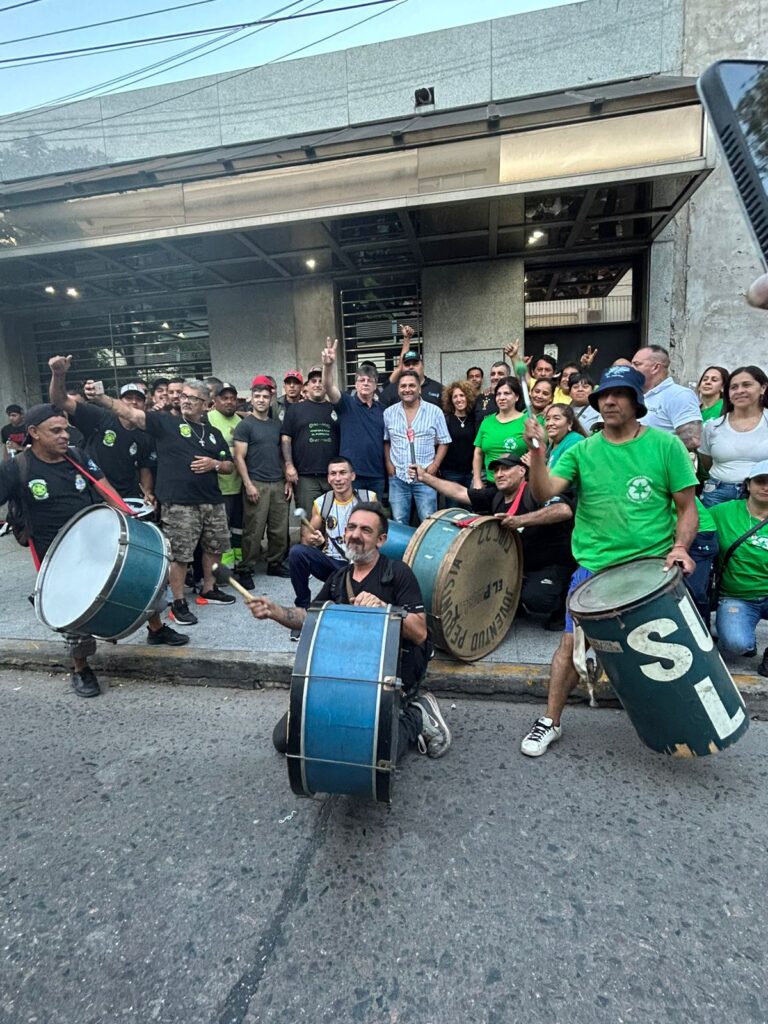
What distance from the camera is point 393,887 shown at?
6.84 feet

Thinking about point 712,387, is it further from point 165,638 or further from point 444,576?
point 165,638

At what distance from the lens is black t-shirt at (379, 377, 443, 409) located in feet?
19.8

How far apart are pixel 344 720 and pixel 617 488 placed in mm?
1839

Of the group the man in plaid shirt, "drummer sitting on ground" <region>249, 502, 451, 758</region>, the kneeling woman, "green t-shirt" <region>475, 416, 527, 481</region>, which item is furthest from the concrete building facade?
"drummer sitting on ground" <region>249, 502, 451, 758</region>

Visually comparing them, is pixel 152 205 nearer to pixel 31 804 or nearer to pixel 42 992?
pixel 31 804

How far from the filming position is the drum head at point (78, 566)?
138 inches

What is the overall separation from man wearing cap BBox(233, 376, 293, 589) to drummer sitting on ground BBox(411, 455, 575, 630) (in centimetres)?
191

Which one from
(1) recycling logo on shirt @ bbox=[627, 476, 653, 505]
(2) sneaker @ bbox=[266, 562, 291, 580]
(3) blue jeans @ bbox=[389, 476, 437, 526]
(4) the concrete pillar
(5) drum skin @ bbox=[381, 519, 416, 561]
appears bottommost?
(2) sneaker @ bbox=[266, 562, 291, 580]

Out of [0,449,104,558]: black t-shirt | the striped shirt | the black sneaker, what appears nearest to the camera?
the black sneaker

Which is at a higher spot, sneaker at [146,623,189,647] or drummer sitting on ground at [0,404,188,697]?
drummer sitting on ground at [0,404,188,697]

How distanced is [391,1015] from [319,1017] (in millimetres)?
222

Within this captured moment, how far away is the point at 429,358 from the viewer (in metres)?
9.13

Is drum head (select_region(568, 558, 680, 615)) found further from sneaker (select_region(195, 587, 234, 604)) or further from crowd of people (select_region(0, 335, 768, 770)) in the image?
sneaker (select_region(195, 587, 234, 604))

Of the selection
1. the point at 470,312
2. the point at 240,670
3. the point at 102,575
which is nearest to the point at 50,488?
the point at 102,575
